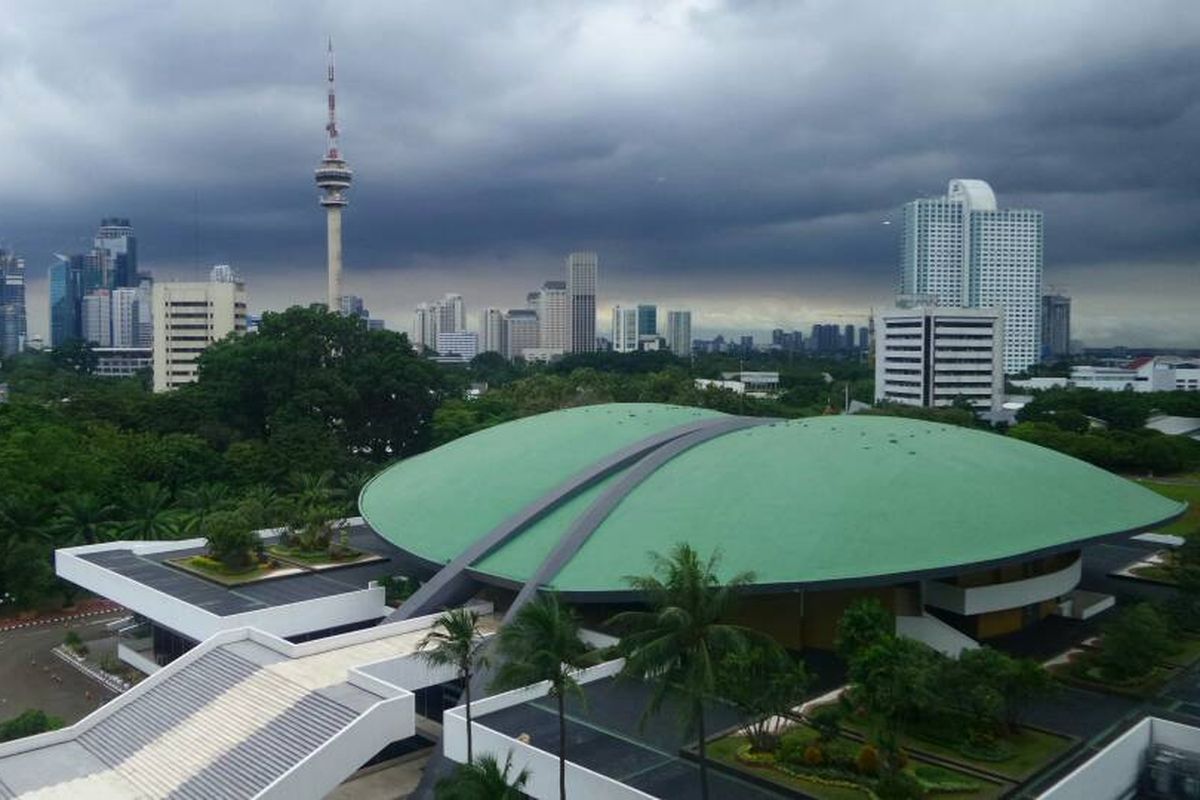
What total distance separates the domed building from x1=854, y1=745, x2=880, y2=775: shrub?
495 cm

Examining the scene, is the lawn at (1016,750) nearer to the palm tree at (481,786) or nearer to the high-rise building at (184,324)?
the palm tree at (481,786)

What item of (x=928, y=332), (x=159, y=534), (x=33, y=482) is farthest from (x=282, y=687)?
(x=928, y=332)

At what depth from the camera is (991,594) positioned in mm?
28453

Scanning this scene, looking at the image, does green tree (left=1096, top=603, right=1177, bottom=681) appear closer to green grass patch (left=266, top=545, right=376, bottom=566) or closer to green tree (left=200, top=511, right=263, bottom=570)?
green grass patch (left=266, top=545, right=376, bottom=566)

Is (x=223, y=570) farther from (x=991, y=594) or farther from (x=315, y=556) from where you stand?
(x=991, y=594)

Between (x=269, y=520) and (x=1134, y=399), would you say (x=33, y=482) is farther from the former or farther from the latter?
(x=1134, y=399)

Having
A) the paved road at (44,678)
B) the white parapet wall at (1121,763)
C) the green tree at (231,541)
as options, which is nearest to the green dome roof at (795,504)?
the green tree at (231,541)

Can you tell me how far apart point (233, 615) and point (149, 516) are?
60.8ft

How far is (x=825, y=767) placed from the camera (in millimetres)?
20359

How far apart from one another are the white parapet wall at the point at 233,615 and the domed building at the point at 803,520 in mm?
2484

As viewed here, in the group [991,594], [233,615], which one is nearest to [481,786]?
[233,615]

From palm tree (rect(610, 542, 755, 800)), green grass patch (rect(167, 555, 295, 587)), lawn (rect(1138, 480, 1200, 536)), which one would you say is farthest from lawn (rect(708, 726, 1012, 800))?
lawn (rect(1138, 480, 1200, 536))

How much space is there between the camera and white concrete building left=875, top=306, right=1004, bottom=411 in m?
119

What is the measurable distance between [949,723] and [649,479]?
12394 mm
